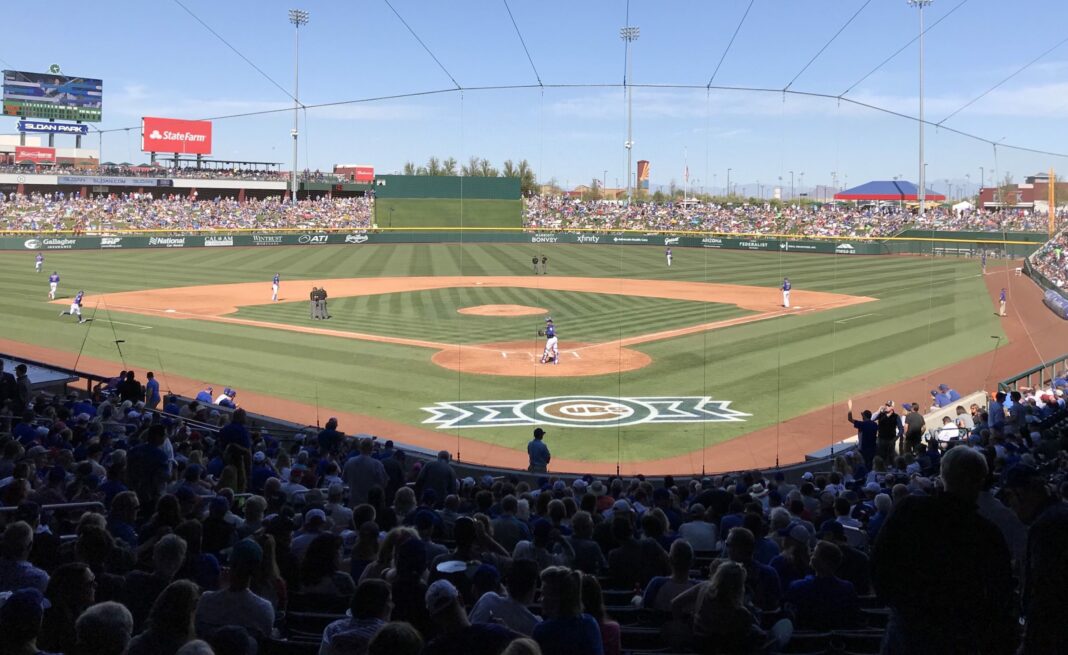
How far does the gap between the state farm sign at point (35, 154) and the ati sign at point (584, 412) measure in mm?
95767

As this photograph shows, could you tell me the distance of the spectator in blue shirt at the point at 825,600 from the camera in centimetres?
530

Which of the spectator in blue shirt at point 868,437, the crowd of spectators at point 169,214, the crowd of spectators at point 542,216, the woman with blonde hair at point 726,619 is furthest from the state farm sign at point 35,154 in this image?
the woman with blonde hair at point 726,619

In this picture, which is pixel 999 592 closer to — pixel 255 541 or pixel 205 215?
pixel 255 541

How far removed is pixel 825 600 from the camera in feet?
17.4

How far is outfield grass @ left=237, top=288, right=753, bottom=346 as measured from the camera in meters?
33.5

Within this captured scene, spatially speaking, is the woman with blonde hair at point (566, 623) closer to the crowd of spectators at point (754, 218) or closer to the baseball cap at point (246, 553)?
the baseball cap at point (246, 553)

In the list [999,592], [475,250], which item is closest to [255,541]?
[999,592]

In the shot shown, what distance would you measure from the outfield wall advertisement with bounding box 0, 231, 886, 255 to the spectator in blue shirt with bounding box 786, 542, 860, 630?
56.9 meters

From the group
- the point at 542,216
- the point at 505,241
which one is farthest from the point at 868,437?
the point at 542,216

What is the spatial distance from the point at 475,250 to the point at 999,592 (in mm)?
69734

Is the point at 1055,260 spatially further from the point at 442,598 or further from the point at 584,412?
the point at 442,598

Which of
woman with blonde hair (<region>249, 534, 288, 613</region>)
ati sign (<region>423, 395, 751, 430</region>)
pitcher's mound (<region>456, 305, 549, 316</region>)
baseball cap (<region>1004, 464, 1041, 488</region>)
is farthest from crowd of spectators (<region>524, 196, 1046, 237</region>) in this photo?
woman with blonde hair (<region>249, 534, 288, 613</region>)

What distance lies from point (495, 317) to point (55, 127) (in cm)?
7689

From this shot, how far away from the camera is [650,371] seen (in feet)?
87.3
